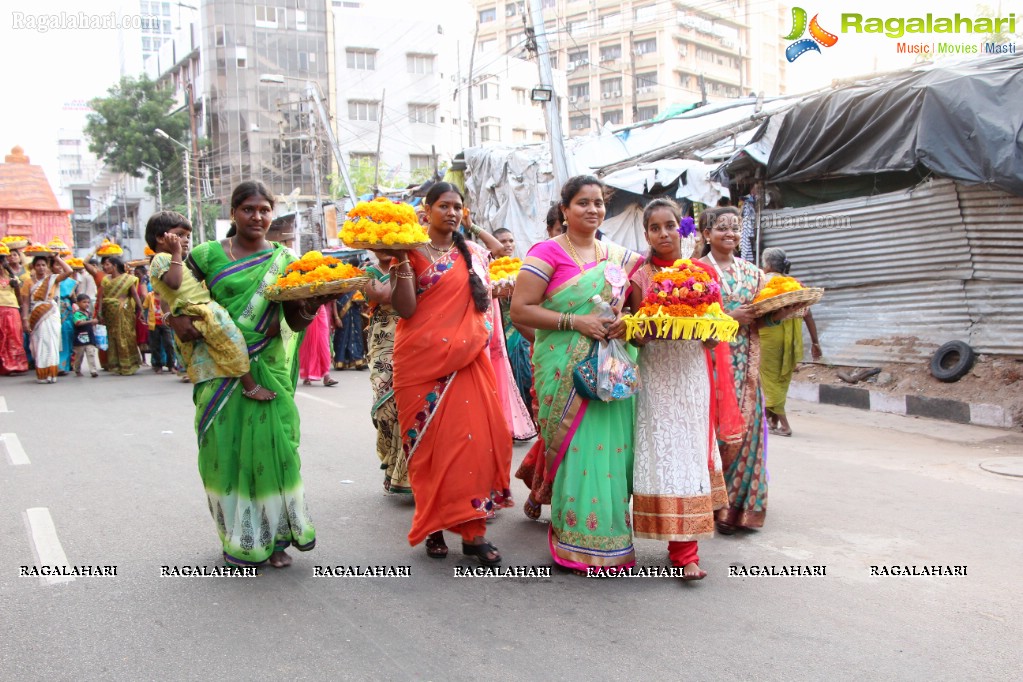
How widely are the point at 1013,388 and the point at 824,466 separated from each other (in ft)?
10.1

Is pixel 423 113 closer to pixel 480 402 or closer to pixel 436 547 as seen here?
pixel 480 402

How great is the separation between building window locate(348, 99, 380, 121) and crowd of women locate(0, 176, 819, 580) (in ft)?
182

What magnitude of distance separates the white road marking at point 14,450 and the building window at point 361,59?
171ft

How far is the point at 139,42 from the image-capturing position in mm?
81750

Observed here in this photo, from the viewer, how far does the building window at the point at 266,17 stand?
2215 inches

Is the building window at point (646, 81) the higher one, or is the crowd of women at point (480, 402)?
the building window at point (646, 81)

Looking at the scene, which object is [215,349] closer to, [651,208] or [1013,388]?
[651,208]

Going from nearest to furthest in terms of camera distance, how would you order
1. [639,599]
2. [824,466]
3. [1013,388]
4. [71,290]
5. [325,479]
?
[639,599] → [325,479] → [824,466] → [1013,388] → [71,290]

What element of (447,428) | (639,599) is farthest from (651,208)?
(639,599)

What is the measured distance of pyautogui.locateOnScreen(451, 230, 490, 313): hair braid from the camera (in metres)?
4.84

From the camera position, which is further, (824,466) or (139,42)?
(139,42)

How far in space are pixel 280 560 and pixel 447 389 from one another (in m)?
1.20

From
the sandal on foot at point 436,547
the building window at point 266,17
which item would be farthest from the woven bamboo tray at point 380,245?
the building window at point 266,17

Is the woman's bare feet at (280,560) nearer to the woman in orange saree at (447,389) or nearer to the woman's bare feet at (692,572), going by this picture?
the woman in orange saree at (447,389)
